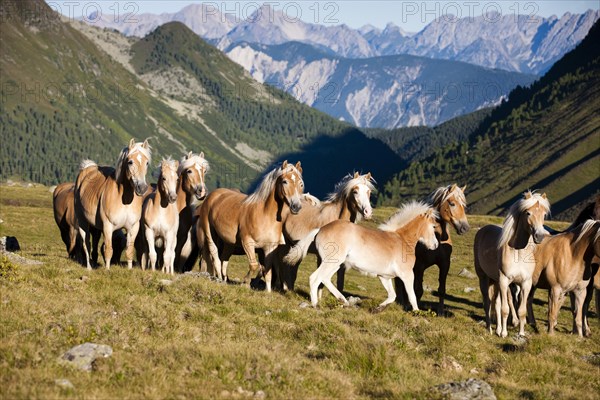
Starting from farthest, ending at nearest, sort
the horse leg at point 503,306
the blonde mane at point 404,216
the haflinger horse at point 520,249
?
1. the blonde mane at point 404,216
2. the haflinger horse at point 520,249
3. the horse leg at point 503,306

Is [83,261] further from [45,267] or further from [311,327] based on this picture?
[311,327]

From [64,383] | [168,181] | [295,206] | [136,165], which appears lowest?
[64,383]

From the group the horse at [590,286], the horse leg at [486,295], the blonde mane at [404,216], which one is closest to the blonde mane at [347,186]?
the blonde mane at [404,216]

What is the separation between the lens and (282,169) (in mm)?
20016

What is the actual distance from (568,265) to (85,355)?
539 inches

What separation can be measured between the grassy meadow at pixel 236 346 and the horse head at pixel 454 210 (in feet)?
11.3

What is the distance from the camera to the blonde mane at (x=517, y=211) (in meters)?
18.4

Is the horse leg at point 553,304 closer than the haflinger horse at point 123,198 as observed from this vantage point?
Yes

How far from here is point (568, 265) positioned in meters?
18.7

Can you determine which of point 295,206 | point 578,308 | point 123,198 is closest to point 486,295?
point 578,308

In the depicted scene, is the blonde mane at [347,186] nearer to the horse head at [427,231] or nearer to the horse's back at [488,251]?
the horse head at [427,231]

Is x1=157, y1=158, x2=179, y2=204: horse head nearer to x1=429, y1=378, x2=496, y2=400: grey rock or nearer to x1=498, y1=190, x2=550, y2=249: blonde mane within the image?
x1=498, y1=190, x2=550, y2=249: blonde mane

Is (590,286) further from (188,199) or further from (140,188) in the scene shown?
(140,188)

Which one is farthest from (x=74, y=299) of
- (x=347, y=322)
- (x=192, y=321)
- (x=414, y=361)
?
(x=414, y=361)
